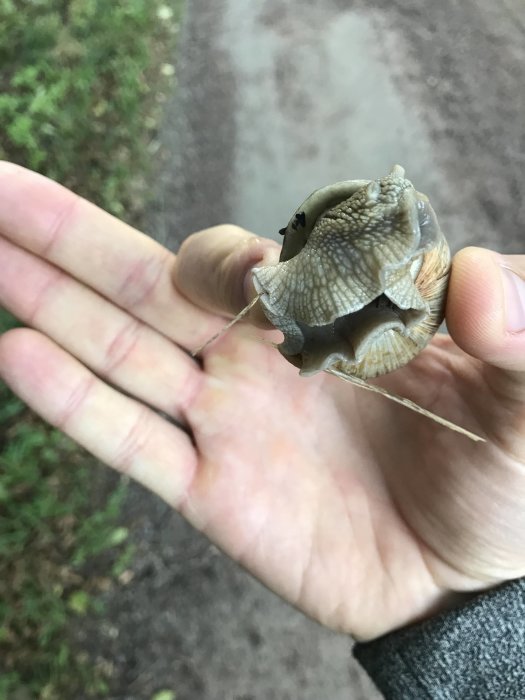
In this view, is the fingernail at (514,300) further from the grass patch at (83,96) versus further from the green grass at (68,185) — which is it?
the grass patch at (83,96)

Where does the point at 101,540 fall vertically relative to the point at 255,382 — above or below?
below

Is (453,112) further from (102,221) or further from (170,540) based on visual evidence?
(170,540)

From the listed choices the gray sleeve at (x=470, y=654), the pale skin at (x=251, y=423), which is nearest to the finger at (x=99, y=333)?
the pale skin at (x=251, y=423)

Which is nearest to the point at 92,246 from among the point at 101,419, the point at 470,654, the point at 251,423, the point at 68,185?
the point at 101,419

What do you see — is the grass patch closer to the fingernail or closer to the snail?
the snail

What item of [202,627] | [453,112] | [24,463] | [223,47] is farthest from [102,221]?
[453,112]

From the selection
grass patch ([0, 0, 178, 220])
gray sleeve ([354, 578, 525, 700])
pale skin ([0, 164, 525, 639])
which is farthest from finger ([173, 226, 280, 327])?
grass patch ([0, 0, 178, 220])
